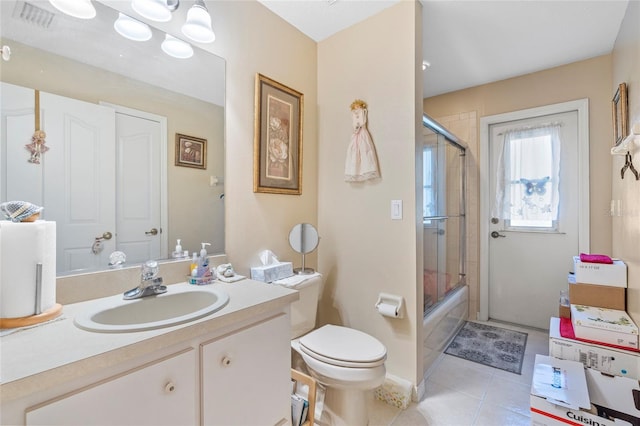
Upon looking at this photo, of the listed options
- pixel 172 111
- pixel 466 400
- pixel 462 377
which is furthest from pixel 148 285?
pixel 462 377

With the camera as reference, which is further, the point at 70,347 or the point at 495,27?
the point at 495,27

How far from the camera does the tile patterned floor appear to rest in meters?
1.59

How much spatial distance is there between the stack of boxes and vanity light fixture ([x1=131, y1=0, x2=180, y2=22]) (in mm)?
2401

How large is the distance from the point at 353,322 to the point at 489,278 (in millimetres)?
1818

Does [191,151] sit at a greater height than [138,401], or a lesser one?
greater

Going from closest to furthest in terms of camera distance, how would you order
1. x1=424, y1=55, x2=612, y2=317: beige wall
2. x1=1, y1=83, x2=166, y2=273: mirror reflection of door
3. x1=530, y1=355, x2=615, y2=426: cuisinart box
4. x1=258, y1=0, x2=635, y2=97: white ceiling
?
x1=1, y1=83, x2=166, y2=273: mirror reflection of door
x1=530, y1=355, x2=615, y2=426: cuisinart box
x1=258, y1=0, x2=635, y2=97: white ceiling
x1=424, y1=55, x2=612, y2=317: beige wall

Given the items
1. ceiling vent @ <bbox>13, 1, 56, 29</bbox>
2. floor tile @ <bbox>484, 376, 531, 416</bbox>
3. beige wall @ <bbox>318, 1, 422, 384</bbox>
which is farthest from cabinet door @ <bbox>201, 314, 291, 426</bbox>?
floor tile @ <bbox>484, 376, 531, 416</bbox>

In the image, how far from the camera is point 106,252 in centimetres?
117

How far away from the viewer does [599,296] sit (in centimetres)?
174

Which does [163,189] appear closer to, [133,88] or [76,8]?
[133,88]

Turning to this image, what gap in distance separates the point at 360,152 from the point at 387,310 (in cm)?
102

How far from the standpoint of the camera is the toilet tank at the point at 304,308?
1.61 m

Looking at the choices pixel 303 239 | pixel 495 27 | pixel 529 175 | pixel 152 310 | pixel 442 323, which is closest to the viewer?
pixel 152 310

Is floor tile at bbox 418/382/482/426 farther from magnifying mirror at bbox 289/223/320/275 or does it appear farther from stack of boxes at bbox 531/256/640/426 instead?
magnifying mirror at bbox 289/223/320/275
